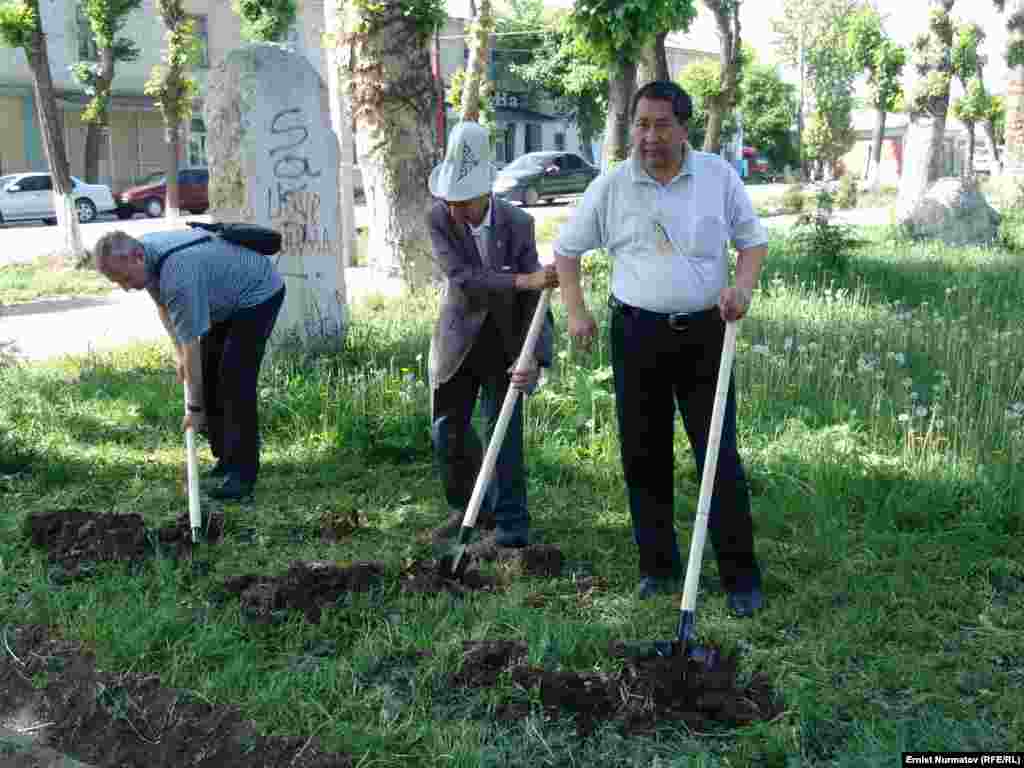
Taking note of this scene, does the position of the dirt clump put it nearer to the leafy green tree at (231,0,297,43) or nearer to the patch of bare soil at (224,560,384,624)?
the patch of bare soil at (224,560,384,624)

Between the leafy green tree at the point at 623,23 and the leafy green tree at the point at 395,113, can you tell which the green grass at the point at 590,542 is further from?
the leafy green tree at the point at 623,23

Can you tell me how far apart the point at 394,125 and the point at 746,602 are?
7217 mm

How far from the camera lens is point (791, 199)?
12.4m

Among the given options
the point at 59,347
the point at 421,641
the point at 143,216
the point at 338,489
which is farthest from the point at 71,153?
the point at 421,641

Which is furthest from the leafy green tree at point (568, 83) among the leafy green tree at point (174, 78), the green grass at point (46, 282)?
the green grass at point (46, 282)

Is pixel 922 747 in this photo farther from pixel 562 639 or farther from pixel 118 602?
→ pixel 118 602

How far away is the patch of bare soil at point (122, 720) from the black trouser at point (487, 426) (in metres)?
1.73

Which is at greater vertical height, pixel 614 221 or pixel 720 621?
pixel 614 221

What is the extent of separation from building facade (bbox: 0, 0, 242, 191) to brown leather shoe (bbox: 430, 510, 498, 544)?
97.3ft

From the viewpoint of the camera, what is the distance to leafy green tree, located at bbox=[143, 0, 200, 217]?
15.9 meters

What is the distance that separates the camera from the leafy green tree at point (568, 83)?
44.6 metres

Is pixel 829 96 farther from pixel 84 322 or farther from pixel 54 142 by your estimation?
pixel 84 322

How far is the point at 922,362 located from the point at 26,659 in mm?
5487

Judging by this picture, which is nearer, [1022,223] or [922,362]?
[922,362]
